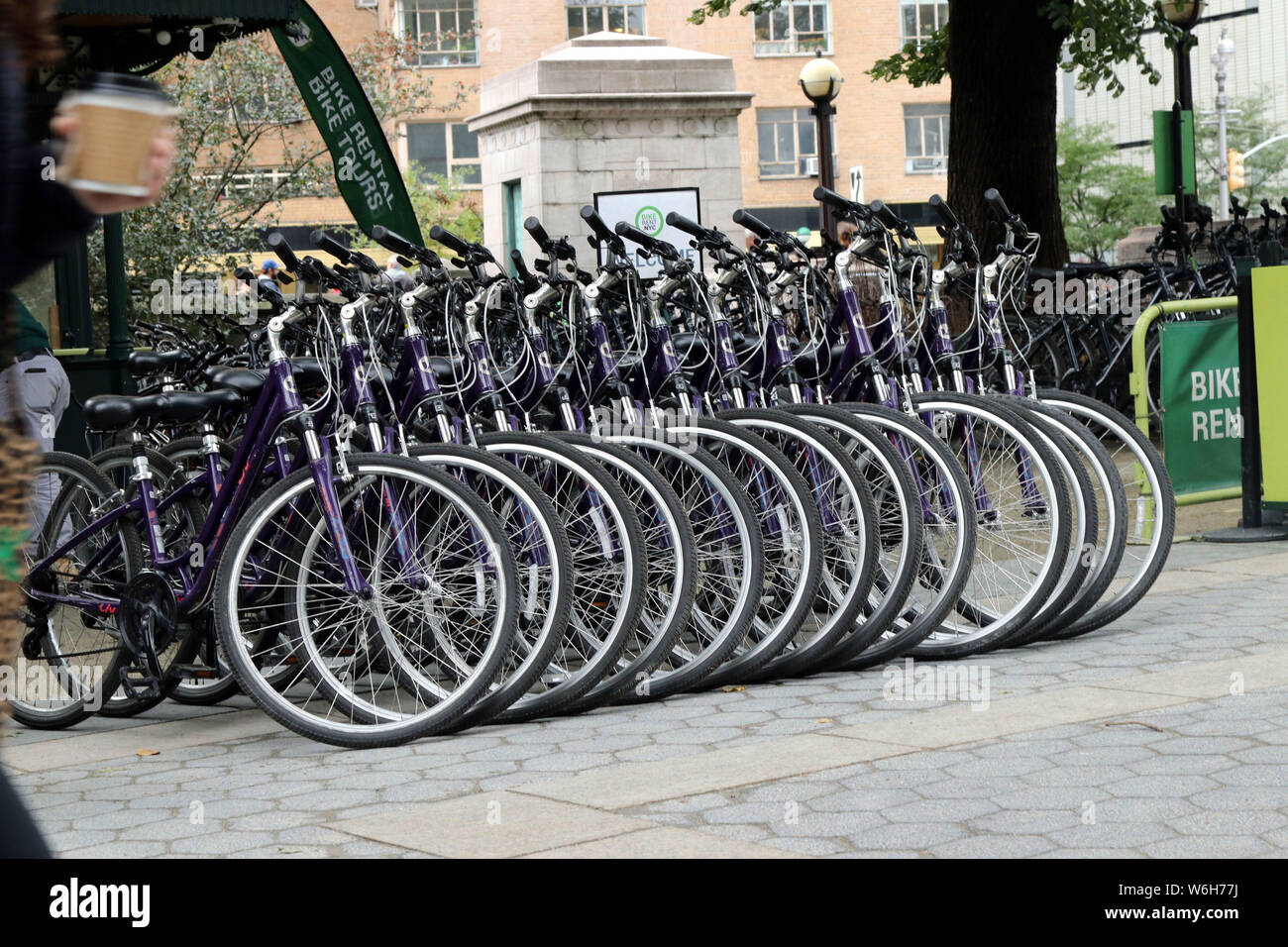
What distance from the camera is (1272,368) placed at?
894cm

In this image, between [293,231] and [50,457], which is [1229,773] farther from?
[293,231]

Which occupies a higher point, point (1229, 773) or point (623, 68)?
point (623, 68)

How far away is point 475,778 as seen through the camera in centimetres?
498

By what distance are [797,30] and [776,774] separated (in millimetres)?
53007

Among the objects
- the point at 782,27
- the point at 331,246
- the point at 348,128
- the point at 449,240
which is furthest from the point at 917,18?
the point at 331,246

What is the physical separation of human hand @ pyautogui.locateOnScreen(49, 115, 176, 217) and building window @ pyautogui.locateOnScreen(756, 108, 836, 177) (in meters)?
54.3

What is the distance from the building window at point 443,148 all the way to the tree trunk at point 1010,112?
134 ft

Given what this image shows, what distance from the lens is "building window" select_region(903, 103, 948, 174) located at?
5709 cm

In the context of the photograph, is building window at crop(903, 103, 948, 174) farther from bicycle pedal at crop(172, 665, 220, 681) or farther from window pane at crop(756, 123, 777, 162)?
bicycle pedal at crop(172, 665, 220, 681)

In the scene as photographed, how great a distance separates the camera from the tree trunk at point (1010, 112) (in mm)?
14453

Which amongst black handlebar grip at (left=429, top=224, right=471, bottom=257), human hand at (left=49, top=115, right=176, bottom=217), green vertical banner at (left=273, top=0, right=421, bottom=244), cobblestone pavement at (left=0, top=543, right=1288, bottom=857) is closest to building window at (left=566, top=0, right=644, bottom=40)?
green vertical banner at (left=273, top=0, right=421, bottom=244)

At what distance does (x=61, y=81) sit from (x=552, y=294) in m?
5.81
